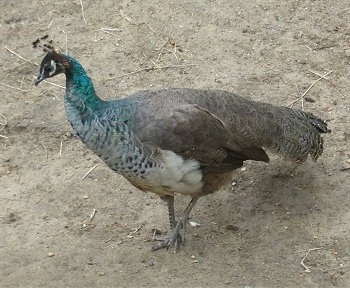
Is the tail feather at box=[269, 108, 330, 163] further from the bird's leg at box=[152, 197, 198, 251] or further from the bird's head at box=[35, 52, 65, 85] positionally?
the bird's head at box=[35, 52, 65, 85]

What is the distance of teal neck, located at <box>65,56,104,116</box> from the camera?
4.57 metres

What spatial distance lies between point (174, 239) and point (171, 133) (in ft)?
2.54

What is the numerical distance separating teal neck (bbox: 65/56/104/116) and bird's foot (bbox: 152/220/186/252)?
1.00m

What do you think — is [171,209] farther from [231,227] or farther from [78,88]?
[78,88]

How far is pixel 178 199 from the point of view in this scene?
18.0 ft

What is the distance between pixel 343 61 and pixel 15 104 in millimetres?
A: 2725

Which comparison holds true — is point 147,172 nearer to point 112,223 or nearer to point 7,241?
point 112,223

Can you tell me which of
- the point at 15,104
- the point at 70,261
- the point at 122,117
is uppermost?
the point at 122,117

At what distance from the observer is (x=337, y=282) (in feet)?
15.1

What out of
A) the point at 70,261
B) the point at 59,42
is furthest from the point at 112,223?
the point at 59,42

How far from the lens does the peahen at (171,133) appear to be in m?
4.58

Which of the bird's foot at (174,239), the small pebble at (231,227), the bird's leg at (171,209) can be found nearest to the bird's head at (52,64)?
the bird's leg at (171,209)

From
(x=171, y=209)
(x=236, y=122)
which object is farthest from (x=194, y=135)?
(x=171, y=209)

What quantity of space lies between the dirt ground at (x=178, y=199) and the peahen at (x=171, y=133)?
13.4 inches
